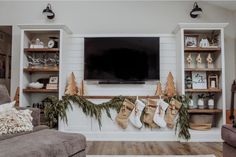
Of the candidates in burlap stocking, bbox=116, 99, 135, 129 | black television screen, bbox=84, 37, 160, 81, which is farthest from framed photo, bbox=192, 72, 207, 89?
burlap stocking, bbox=116, 99, 135, 129

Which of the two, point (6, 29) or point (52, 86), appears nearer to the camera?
point (52, 86)

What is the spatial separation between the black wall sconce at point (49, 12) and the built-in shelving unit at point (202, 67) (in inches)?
93.5

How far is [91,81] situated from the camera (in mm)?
4781

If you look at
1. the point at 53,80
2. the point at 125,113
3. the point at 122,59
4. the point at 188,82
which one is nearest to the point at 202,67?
the point at 188,82

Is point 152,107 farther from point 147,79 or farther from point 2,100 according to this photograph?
point 2,100

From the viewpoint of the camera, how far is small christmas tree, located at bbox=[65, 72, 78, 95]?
4.45 metres

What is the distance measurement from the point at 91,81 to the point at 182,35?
186cm

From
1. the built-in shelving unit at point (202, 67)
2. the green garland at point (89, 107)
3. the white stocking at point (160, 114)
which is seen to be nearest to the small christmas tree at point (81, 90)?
the green garland at point (89, 107)

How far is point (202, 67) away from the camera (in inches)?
185

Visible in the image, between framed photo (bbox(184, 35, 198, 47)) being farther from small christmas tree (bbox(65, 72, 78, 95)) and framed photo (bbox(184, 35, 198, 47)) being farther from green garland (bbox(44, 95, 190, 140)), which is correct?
small christmas tree (bbox(65, 72, 78, 95))

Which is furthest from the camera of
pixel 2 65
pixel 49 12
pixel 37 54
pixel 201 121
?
pixel 2 65

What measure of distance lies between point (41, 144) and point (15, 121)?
1.82 feet

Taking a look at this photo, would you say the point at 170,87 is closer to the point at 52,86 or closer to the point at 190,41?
the point at 190,41

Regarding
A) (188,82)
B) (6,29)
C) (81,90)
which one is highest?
(6,29)
